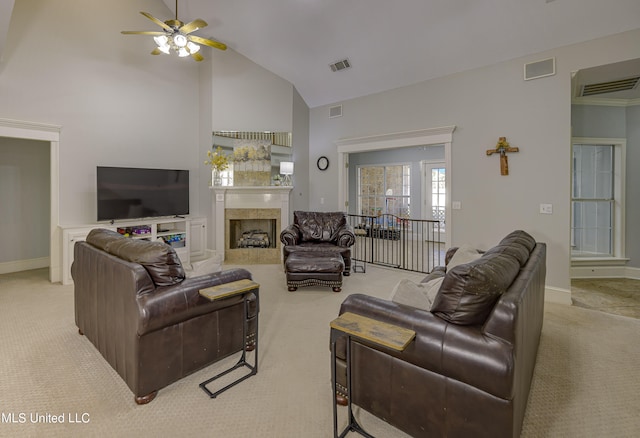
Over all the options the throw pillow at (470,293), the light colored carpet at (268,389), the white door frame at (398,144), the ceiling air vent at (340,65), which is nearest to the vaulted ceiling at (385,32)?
A: the ceiling air vent at (340,65)

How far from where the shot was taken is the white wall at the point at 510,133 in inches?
149

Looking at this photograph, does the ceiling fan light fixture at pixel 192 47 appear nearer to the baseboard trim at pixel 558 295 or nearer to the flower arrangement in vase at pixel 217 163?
the flower arrangement in vase at pixel 217 163

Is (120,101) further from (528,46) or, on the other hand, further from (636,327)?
(636,327)

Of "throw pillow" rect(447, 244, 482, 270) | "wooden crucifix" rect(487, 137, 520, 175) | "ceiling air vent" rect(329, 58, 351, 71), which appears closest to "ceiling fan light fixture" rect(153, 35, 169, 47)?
"ceiling air vent" rect(329, 58, 351, 71)

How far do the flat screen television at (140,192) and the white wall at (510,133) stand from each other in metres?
4.03

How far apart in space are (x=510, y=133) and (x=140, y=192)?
18.9 ft

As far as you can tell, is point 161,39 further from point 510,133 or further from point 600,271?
point 600,271

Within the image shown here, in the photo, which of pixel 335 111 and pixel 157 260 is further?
pixel 335 111

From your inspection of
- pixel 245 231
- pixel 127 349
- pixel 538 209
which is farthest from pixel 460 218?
pixel 127 349

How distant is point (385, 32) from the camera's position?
4.45m

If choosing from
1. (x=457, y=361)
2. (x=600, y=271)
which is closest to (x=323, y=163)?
(x=600, y=271)

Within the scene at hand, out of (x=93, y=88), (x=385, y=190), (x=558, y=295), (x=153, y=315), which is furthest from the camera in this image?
(x=385, y=190)

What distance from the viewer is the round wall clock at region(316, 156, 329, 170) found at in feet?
21.3

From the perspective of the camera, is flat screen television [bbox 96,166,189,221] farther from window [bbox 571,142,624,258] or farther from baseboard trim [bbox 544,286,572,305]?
window [bbox 571,142,624,258]
